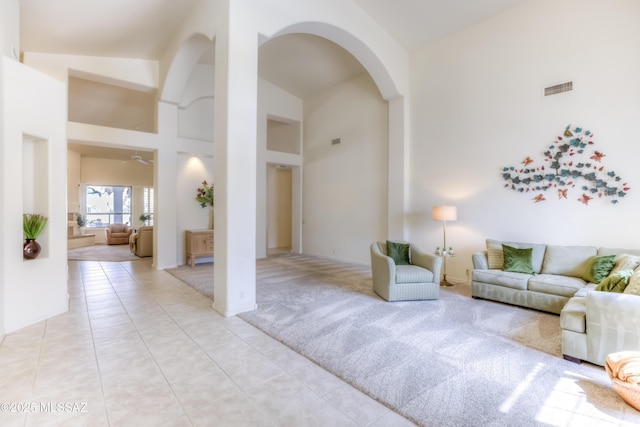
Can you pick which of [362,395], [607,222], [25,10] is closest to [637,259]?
[607,222]

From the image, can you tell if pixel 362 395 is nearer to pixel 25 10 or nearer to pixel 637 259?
pixel 637 259

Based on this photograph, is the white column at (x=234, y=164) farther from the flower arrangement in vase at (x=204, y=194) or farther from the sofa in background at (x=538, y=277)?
the flower arrangement in vase at (x=204, y=194)

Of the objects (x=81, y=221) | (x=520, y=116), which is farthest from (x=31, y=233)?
(x=81, y=221)

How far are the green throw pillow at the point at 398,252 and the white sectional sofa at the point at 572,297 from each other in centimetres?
101

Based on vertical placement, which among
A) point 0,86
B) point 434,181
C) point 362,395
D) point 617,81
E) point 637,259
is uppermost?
point 617,81

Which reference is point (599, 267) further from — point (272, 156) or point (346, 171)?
point (272, 156)

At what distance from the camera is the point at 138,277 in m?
5.66

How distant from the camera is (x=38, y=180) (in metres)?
3.60

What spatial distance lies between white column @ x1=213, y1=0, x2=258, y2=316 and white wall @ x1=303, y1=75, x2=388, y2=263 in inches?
141

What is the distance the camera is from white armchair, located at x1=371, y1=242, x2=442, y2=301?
13.6 feet

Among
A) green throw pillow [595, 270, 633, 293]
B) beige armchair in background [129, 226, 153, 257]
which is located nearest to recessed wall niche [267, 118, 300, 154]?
beige armchair in background [129, 226, 153, 257]

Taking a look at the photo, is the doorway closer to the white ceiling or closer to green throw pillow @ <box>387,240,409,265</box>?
the white ceiling

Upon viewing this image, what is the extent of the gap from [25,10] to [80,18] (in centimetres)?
59

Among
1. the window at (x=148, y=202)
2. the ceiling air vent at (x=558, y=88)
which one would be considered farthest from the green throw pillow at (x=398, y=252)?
the window at (x=148, y=202)
